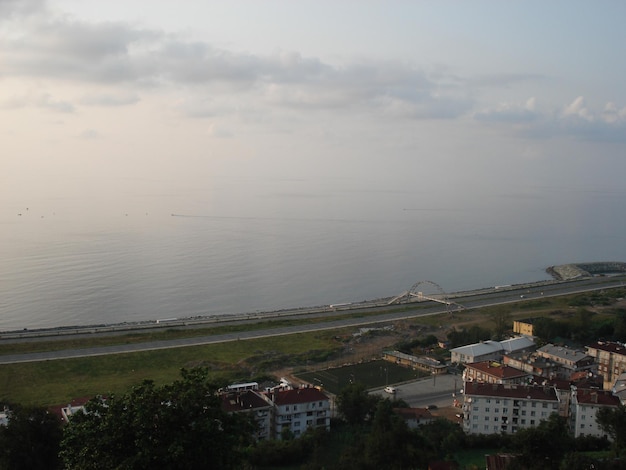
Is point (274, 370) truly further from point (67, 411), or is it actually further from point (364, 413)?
point (67, 411)

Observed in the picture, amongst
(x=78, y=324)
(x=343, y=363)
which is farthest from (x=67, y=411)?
(x=78, y=324)

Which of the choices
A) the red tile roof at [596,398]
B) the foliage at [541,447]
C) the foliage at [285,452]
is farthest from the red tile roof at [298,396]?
the red tile roof at [596,398]

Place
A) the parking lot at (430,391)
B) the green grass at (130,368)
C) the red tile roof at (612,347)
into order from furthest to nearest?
the red tile roof at (612,347)
the green grass at (130,368)
the parking lot at (430,391)

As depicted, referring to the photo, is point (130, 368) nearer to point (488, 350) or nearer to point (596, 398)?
point (488, 350)

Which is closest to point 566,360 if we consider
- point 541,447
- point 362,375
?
point 362,375

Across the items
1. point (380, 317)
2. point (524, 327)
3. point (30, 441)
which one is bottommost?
point (380, 317)

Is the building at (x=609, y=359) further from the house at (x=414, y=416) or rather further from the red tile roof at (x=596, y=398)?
the house at (x=414, y=416)
